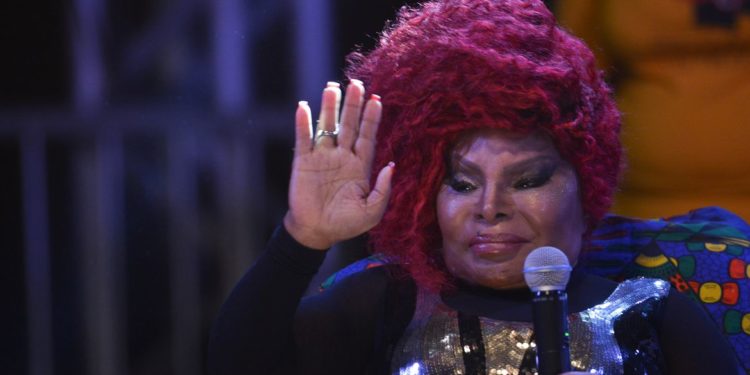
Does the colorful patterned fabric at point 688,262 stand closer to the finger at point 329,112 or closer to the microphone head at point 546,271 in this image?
the finger at point 329,112

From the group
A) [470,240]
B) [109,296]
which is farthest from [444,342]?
[109,296]

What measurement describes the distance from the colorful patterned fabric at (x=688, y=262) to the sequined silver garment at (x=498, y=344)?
0.23m

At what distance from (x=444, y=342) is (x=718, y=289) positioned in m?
0.57

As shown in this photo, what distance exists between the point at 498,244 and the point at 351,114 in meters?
Answer: 0.28

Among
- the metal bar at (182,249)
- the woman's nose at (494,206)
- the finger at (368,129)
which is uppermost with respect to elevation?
the finger at (368,129)

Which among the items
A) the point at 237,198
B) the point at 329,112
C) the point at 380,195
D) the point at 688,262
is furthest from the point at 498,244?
the point at 237,198

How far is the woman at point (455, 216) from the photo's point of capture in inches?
65.5

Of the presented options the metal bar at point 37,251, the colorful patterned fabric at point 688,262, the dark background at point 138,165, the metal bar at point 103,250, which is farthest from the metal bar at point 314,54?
the colorful patterned fabric at point 688,262

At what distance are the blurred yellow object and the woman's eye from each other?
653 millimetres

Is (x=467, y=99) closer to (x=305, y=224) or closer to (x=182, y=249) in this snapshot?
(x=305, y=224)

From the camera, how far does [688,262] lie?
2043 mm

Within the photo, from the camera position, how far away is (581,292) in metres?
1.81

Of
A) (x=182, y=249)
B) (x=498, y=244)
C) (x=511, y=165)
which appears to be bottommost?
(x=182, y=249)

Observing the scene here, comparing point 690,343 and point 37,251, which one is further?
point 37,251
